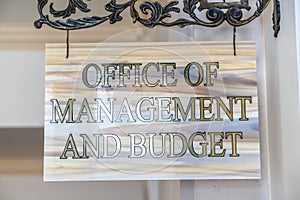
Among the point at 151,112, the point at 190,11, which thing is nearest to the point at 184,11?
the point at 190,11

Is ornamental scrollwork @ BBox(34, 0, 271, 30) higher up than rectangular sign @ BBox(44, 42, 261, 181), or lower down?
higher up

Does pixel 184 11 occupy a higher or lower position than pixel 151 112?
higher

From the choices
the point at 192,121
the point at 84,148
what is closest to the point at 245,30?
the point at 192,121

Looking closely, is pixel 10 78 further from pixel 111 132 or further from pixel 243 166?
pixel 243 166

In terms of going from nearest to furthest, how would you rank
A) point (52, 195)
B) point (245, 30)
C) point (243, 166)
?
point (243, 166) → point (245, 30) → point (52, 195)

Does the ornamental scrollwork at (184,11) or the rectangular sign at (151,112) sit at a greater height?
the ornamental scrollwork at (184,11)

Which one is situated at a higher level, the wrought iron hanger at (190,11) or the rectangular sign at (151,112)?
the wrought iron hanger at (190,11)

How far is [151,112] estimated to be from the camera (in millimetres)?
988

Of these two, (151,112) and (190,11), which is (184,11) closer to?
(190,11)

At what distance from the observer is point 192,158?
3.17ft

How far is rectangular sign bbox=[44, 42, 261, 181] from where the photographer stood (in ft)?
3.15

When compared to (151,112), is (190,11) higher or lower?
higher

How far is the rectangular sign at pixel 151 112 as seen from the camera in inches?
37.8

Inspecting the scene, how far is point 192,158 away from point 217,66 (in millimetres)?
228
